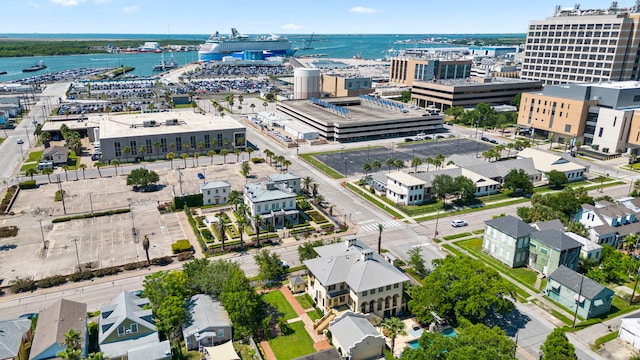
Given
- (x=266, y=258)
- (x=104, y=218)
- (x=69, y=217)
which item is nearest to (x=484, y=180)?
(x=266, y=258)

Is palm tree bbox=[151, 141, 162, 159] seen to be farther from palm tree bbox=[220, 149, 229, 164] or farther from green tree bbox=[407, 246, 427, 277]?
green tree bbox=[407, 246, 427, 277]

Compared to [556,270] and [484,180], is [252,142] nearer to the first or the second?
[484,180]

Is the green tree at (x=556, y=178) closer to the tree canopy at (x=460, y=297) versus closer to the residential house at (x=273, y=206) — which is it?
the tree canopy at (x=460, y=297)

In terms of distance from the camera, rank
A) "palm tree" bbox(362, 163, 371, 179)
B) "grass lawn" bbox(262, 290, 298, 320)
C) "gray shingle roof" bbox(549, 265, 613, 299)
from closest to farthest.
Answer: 1. "gray shingle roof" bbox(549, 265, 613, 299)
2. "grass lawn" bbox(262, 290, 298, 320)
3. "palm tree" bbox(362, 163, 371, 179)

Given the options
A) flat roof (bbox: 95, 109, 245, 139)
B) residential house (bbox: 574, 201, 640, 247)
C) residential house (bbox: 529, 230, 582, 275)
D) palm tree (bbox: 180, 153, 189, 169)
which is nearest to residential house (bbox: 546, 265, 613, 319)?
residential house (bbox: 529, 230, 582, 275)

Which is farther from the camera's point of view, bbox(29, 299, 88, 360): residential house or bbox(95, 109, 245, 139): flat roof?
bbox(95, 109, 245, 139): flat roof

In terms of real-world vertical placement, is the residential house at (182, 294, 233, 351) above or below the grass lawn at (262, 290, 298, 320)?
above

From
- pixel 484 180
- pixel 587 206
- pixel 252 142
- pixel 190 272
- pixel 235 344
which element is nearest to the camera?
pixel 235 344

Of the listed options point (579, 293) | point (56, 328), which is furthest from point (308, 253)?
point (579, 293)
